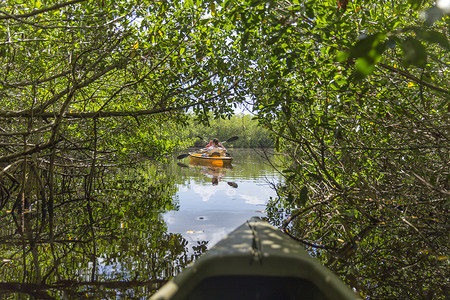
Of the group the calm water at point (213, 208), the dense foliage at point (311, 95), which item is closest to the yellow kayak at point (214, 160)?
the calm water at point (213, 208)

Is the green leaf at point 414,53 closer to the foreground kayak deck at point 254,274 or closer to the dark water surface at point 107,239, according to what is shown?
the foreground kayak deck at point 254,274

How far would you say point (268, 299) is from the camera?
2.28 m

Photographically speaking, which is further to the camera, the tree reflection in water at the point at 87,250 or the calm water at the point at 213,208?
the calm water at the point at 213,208

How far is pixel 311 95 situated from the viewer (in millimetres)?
4703

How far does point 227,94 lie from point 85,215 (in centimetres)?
416

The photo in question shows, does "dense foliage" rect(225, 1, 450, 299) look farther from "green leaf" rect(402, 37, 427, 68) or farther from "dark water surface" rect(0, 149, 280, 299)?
"dark water surface" rect(0, 149, 280, 299)

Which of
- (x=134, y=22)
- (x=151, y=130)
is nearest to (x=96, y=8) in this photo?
(x=134, y=22)

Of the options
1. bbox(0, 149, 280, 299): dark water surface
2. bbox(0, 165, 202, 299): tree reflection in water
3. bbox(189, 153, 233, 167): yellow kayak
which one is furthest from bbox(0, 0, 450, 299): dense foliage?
bbox(189, 153, 233, 167): yellow kayak

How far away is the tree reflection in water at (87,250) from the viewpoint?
11.6ft

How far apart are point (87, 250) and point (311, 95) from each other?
4.10 m

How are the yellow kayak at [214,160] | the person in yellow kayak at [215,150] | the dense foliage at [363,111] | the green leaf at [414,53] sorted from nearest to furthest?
the green leaf at [414,53] → the dense foliage at [363,111] → the yellow kayak at [214,160] → the person in yellow kayak at [215,150]

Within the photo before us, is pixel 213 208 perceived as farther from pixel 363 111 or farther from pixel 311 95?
pixel 363 111

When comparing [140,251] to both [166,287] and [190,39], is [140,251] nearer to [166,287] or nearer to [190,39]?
[166,287]

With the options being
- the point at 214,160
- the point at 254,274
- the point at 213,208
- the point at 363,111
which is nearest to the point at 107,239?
the point at 213,208
